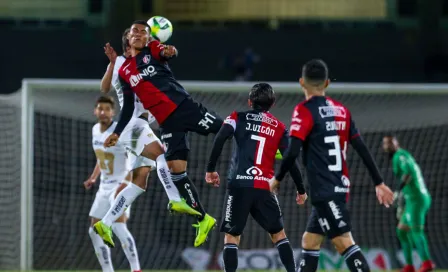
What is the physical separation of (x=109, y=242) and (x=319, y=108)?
2.73 m

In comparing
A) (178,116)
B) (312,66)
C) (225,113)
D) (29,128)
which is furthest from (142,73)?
(225,113)

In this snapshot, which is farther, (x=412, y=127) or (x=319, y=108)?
(x=412, y=127)

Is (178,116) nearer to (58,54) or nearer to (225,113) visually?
(225,113)

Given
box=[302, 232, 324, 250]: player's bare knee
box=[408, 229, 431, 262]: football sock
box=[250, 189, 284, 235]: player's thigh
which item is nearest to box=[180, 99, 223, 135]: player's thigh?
box=[250, 189, 284, 235]: player's thigh

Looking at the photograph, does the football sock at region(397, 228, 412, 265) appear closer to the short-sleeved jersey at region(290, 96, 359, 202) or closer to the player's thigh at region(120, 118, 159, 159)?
the player's thigh at region(120, 118, 159, 159)

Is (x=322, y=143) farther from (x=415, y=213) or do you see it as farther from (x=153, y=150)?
(x=415, y=213)

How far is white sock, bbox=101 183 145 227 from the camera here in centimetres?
1007

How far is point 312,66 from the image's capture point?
27.1 feet

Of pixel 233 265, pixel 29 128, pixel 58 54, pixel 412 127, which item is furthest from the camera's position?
pixel 58 54

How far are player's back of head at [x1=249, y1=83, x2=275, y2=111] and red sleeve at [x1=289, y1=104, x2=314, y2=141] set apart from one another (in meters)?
1.31

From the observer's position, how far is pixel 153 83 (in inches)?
388

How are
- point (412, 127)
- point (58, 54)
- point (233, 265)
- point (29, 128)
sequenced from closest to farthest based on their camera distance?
point (233, 265), point (29, 128), point (412, 127), point (58, 54)

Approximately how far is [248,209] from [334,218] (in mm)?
1347

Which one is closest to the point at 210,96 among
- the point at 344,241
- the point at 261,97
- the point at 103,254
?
the point at 103,254
